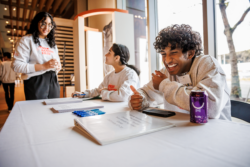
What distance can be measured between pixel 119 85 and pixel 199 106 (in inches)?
50.7

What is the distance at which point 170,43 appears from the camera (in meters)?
1.19

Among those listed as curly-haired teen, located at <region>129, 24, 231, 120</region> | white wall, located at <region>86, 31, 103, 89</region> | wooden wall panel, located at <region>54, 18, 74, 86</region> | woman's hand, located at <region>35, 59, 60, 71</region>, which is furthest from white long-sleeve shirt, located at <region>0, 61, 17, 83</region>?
curly-haired teen, located at <region>129, 24, 231, 120</region>

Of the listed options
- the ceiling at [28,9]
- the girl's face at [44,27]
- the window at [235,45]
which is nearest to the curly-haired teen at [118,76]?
the girl's face at [44,27]

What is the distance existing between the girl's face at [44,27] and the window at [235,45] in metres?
1.94

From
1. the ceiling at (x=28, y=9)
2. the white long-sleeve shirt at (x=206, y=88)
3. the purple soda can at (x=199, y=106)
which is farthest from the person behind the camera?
the ceiling at (x=28, y=9)

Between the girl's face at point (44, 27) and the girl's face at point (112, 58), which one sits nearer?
the girl's face at point (44, 27)

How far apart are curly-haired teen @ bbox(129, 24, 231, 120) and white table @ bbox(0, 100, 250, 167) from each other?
0.75ft

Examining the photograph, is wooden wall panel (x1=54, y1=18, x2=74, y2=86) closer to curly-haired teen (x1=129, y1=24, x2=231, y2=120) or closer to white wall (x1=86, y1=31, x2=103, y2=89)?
white wall (x1=86, y1=31, x2=103, y2=89)

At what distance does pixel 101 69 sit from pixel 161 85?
146 inches

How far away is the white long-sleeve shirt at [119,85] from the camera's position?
1529 mm

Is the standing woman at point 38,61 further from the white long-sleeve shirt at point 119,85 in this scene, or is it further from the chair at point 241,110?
the chair at point 241,110

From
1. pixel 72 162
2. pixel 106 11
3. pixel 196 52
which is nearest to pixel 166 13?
pixel 106 11

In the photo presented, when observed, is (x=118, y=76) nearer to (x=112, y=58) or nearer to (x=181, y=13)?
(x=112, y=58)

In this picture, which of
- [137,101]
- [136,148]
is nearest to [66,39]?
[137,101]
